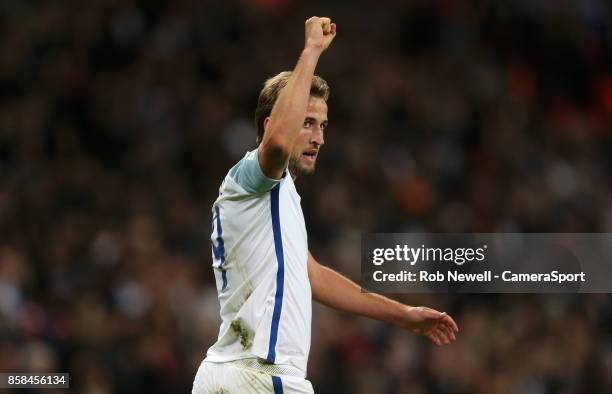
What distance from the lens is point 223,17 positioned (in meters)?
10.8

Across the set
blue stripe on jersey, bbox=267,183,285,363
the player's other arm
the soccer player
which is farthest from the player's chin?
the player's other arm

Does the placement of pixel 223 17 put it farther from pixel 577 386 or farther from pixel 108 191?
pixel 577 386

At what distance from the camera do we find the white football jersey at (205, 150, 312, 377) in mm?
3533

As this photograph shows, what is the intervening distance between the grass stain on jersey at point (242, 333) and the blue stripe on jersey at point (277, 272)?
8cm

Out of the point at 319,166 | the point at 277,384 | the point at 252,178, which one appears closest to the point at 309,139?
the point at 252,178

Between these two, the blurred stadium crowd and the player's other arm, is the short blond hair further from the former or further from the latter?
the blurred stadium crowd

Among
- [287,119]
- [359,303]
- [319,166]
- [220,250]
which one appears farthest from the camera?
[319,166]

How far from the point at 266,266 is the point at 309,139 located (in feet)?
1.75

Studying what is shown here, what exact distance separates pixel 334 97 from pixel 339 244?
205cm

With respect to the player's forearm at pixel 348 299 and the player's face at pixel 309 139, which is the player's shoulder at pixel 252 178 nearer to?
the player's face at pixel 309 139

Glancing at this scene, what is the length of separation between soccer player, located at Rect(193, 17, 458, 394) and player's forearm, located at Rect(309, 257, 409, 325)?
0.43m

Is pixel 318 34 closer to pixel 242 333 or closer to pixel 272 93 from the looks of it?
pixel 272 93

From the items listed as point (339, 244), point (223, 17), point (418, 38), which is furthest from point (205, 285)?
point (418, 38)

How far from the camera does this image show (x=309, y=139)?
3852mm
